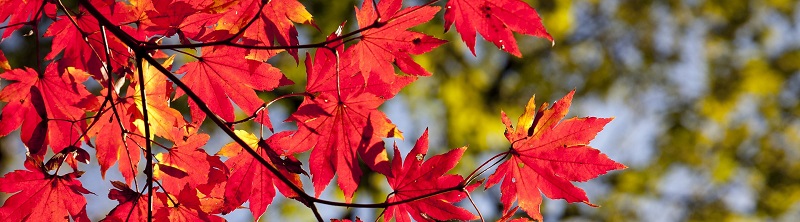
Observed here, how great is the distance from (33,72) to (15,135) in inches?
211

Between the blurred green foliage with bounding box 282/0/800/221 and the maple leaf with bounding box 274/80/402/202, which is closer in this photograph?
the maple leaf with bounding box 274/80/402/202

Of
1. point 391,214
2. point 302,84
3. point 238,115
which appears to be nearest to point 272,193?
point 391,214

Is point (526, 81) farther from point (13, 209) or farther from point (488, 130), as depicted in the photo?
point (13, 209)

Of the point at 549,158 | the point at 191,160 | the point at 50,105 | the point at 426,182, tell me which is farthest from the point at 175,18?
the point at 549,158

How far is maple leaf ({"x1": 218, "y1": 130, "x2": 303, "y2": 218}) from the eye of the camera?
114 cm

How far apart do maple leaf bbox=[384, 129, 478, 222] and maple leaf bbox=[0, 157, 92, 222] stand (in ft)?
1.58

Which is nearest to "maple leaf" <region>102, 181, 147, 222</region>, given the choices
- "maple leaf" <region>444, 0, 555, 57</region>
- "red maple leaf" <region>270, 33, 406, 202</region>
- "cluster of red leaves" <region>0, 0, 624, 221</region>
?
"cluster of red leaves" <region>0, 0, 624, 221</region>

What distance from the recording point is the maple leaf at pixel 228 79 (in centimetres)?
114

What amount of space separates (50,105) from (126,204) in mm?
297

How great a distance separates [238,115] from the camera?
17.2 feet

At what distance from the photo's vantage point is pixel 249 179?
1146 millimetres

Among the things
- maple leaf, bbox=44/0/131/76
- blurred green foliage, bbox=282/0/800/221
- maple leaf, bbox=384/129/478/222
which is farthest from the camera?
blurred green foliage, bbox=282/0/800/221

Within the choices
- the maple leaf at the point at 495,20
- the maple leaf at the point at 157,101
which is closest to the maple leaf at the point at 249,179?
Answer: the maple leaf at the point at 157,101

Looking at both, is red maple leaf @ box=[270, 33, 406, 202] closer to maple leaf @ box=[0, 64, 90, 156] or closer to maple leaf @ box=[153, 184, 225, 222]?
maple leaf @ box=[153, 184, 225, 222]
